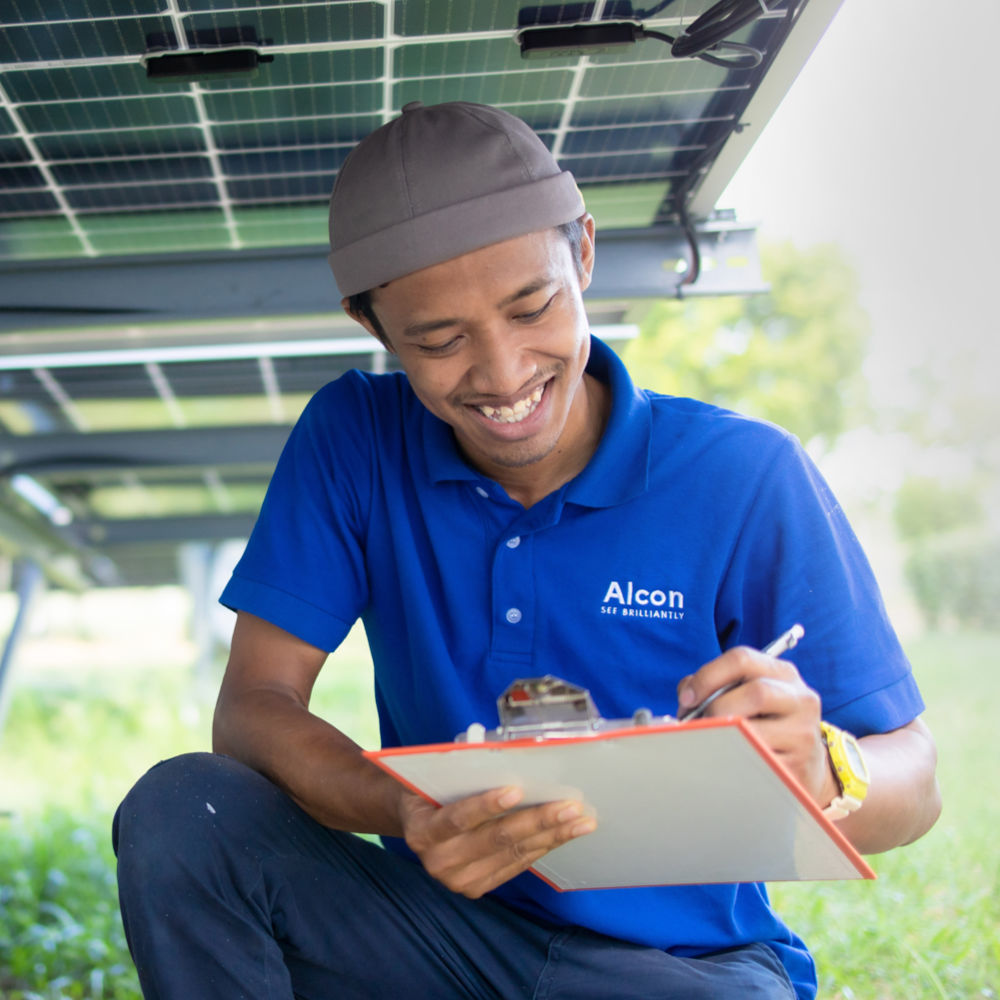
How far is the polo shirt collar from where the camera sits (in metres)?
2.24

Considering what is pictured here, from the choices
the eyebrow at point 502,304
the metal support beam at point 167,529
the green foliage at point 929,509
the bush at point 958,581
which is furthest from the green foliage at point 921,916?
the green foliage at point 929,509

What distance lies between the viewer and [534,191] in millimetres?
2076

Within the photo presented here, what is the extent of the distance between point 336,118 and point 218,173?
0.33m

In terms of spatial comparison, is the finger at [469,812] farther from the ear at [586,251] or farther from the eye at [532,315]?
the ear at [586,251]

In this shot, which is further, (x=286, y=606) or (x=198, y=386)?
(x=198, y=386)

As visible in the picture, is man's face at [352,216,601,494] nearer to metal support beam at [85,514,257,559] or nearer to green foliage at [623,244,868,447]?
metal support beam at [85,514,257,559]

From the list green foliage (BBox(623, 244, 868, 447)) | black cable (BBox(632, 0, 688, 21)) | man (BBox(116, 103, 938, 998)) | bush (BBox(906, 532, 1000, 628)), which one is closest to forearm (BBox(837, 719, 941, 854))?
man (BBox(116, 103, 938, 998))

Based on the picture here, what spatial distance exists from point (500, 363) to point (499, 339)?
0.13 ft

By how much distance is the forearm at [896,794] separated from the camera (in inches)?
73.3

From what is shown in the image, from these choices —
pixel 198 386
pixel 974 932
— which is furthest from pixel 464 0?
pixel 974 932

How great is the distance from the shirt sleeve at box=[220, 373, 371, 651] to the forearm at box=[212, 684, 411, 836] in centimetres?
17

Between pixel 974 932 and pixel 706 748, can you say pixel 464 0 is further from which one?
pixel 974 932

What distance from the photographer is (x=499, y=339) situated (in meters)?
2.03

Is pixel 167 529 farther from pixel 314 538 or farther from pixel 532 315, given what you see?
pixel 532 315
